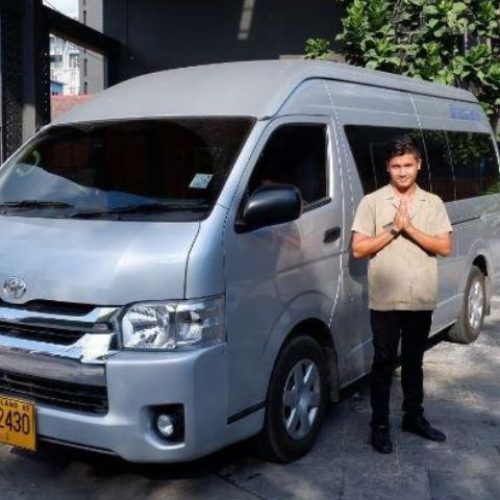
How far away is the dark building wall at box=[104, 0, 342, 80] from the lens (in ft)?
40.9

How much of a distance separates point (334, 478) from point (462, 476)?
0.67 meters

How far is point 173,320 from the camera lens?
3.19m

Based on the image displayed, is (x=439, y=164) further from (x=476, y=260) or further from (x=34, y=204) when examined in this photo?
(x=34, y=204)

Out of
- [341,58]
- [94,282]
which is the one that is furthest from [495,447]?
[341,58]

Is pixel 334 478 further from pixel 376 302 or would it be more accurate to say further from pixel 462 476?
pixel 376 302

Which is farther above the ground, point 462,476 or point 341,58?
point 341,58

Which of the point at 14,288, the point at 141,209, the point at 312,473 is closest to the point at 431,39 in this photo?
the point at 141,209

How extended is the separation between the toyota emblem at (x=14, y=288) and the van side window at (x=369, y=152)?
2095 mm

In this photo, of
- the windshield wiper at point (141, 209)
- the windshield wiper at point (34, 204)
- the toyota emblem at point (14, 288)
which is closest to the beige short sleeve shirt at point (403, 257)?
the windshield wiper at point (141, 209)

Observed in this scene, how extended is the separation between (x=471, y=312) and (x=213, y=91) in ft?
11.4

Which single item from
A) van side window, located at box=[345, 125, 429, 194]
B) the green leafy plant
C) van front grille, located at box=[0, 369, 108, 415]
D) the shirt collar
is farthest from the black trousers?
the green leafy plant

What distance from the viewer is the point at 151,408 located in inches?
126

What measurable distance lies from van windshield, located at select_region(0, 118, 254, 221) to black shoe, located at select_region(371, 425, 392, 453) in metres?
1.65

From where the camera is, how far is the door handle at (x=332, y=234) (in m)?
4.09
